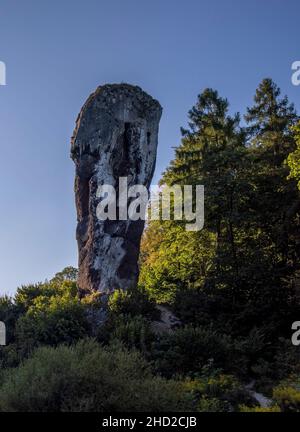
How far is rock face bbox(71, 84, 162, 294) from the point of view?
728 inches

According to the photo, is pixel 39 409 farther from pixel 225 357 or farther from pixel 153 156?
pixel 153 156

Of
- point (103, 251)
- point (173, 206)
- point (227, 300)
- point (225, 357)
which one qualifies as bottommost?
point (225, 357)

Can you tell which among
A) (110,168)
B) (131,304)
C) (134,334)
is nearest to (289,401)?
(134,334)

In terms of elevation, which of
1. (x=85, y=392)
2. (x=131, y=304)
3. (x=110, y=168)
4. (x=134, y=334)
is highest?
(x=110, y=168)

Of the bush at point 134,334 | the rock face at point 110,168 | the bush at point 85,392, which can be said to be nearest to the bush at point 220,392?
the bush at point 85,392

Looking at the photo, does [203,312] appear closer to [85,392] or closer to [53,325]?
[53,325]

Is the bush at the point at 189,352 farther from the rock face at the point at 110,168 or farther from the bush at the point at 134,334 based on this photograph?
the rock face at the point at 110,168

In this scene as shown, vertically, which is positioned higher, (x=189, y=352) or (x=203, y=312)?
(x=203, y=312)

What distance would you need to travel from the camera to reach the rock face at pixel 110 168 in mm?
18484

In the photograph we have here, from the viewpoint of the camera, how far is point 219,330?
16984 mm

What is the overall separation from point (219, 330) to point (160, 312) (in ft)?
8.82

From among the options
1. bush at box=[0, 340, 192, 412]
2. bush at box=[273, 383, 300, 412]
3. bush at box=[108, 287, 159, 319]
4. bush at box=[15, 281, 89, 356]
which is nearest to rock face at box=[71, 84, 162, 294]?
bush at box=[108, 287, 159, 319]

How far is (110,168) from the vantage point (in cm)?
1914
